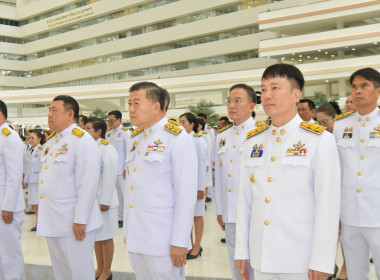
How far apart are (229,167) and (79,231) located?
126 cm

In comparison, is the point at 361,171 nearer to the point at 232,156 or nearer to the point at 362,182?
the point at 362,182

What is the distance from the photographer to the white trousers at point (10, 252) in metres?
3.82

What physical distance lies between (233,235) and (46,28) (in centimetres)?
4033

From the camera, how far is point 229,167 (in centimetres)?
345

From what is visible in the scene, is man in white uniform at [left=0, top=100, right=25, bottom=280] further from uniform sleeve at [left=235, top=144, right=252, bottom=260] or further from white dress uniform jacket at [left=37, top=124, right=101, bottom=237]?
uniform sleeve at [left=235, top=144, right=252, bottom=260]

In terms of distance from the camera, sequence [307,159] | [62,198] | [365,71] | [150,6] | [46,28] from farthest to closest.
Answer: [46,28]
[150,6]
[62,198]
[365,71]
[307,159]

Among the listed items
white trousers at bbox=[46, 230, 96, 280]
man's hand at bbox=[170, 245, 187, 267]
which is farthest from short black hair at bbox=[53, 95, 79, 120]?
man's hand at bbox=[170, 245, 187, 267]

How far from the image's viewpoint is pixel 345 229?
2.95 metres

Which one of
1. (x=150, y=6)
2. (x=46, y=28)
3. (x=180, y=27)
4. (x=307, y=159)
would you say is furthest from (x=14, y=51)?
(x=307, y=159)

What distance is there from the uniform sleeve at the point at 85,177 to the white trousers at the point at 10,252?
108cm

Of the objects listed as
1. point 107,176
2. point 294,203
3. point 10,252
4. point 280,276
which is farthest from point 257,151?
point 10,252

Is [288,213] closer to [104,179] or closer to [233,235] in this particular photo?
[233,235]

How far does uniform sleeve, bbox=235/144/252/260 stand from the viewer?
216 cm

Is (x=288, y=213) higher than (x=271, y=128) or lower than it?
lower
